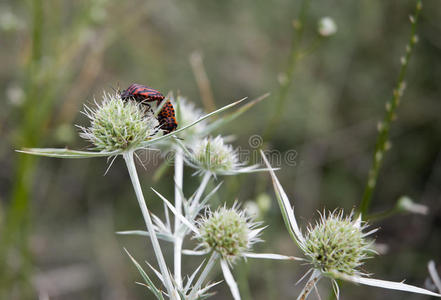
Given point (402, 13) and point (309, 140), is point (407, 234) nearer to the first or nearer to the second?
point (309, 140)

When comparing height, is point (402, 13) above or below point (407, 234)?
above

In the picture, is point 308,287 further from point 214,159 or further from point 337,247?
point 214,159

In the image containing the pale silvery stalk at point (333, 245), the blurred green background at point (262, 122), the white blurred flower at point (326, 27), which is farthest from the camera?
the blurred green background at point (262, 122)

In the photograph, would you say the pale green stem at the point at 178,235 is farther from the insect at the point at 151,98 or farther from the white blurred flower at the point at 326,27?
the white blurred flower at the point at 326,27

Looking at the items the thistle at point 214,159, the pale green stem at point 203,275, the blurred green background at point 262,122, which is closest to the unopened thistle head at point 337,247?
the pale green stem at point 203,275

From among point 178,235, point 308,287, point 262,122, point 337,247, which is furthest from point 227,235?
point 262,122

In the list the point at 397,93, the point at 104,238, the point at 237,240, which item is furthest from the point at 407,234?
the point at 104,238

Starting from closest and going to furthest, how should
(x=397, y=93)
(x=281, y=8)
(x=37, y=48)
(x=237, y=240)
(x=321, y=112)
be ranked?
(x=237, y=240) < (x=397, y=93) < (x=37, y=48) < (x=321, y=112) < (x=281, y=8)
